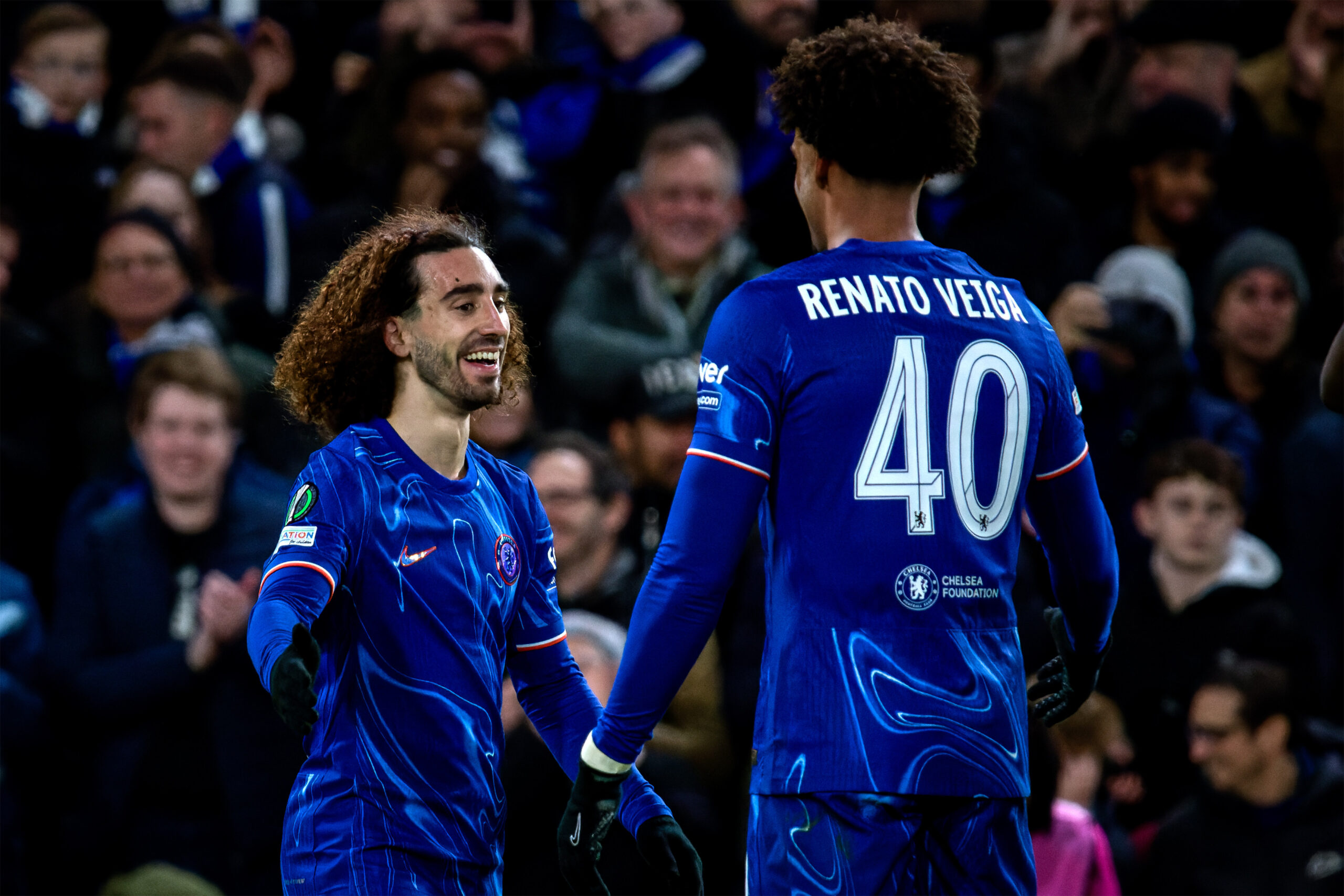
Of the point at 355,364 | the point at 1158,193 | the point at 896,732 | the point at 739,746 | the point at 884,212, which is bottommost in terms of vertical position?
the point at 739,746

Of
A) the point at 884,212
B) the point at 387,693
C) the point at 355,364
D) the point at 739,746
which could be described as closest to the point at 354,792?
the point at 387,693

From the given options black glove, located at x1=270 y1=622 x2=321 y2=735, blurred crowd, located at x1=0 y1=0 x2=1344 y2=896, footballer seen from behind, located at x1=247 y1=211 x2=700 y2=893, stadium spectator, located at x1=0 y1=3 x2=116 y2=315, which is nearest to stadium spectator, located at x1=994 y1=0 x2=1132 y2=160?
blurred crowd, located at x1=0 y1=0 x2=1344 y2=896

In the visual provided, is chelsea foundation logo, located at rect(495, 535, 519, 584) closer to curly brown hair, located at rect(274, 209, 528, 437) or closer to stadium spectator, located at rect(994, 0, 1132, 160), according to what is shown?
curly brown hair, located at rect(274, 209, 528, 437)

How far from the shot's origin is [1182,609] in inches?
279

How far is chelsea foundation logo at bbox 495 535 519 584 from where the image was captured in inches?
155

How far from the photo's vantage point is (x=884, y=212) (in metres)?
3.69

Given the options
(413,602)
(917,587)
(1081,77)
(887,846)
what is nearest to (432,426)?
(413,602)

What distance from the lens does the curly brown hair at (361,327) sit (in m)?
4.09

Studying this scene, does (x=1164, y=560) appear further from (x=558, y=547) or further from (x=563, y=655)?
(x=563, y=655)

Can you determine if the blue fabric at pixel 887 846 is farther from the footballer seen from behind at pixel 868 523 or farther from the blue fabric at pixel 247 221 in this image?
the blue fabric at pixel 247 221

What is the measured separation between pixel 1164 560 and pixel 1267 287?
155 cm

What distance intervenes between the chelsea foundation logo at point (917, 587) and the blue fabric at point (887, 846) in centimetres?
38

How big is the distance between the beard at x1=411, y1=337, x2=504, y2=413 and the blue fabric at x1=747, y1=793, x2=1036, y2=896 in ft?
3.70

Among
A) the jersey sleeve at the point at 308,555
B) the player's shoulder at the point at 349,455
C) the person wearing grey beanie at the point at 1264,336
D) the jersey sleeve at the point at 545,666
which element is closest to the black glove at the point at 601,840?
the jersey sleeve at the point at 545,666
